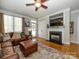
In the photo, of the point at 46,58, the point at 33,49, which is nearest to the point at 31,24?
the point at 33,49

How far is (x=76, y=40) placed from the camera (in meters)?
6.80

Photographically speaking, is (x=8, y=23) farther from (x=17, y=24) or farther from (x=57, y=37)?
(x=57, y=37)

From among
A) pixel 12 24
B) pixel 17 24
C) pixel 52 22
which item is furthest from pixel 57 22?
pixel 12 24

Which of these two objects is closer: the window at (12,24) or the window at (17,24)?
the window at (12,24)

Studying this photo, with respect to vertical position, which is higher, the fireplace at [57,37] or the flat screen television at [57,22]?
the flat screen television at [57,22]

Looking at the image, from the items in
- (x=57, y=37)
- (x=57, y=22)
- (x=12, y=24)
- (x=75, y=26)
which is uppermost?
(x=57, y=22)

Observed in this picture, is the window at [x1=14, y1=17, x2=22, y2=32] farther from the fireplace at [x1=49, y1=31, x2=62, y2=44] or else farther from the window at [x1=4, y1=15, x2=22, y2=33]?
the fireplace at [x1=49, y1=31, x2=62, y2=44]

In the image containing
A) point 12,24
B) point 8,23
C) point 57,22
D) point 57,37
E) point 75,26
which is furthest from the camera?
point 12,24

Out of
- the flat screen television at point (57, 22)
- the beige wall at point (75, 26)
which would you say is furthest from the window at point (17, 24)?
the beige wall at point (75, 26)

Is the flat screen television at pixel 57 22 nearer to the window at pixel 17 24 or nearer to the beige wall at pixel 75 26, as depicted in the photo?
the beige wall at pixel 75 26

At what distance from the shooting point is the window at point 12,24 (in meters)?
7.12

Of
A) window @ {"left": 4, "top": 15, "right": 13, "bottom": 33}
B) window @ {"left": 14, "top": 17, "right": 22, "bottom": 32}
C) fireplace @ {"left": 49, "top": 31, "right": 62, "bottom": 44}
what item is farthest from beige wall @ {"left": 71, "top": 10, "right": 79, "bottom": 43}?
window @ {"left": 4, "top": 15, "right": 13, "bottom": 33}

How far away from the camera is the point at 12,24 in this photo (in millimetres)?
7754

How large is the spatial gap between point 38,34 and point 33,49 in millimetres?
7173
